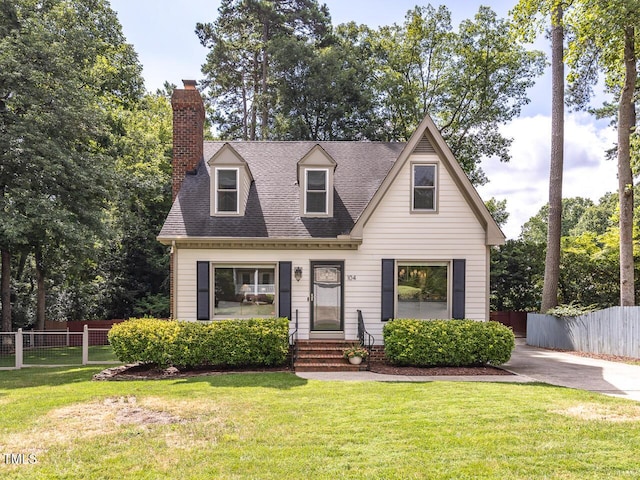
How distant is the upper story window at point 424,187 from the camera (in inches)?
477

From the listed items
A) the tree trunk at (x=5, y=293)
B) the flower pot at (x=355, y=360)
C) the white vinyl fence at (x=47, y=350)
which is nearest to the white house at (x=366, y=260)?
the flower pot at (x=355, y=360)

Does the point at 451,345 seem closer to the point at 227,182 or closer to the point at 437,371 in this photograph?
the point at 437,371

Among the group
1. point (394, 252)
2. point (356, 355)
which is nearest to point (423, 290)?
point (394, 252)

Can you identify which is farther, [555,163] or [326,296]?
[555,163]

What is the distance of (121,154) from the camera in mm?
20094

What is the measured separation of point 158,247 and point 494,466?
22.1 meters

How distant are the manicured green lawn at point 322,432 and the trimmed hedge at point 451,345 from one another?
1.98 metres

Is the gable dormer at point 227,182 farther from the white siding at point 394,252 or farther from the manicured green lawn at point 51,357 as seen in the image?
the manicured green lawn at point 51,357

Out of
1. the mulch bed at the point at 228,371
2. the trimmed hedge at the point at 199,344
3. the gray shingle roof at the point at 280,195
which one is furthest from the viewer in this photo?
the gray shingle roof at the point at 280,195

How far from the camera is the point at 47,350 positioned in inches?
509

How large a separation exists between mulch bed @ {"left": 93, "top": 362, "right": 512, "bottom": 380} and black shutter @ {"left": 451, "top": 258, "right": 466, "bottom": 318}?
5.53 ft

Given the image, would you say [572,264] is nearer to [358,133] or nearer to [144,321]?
[358,133]

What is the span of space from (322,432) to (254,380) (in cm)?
375

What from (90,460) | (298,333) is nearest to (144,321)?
(298,333)
